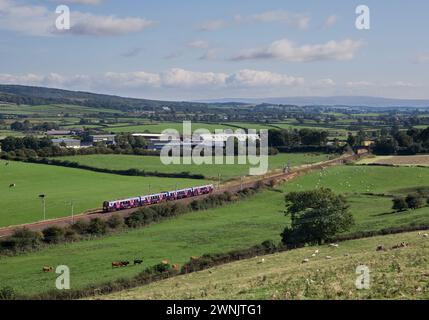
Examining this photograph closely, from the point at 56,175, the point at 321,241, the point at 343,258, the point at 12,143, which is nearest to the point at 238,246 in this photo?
the point at 321,241

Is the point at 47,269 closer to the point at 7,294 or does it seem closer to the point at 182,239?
the point at 7,294

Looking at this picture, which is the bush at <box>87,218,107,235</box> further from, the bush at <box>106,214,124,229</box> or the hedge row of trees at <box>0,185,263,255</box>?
the bush at <box>106,214,124,229</box>

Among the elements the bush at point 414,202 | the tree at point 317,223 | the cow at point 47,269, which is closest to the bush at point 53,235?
the cow at point 47,269

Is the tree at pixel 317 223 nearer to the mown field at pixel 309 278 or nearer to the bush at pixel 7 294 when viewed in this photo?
the mown field at pixel 309 278

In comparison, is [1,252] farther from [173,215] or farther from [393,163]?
[393,163]

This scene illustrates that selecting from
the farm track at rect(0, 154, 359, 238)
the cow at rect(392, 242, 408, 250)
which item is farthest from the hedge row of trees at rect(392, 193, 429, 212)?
the cow at rect(392, 242, 408, 250)
